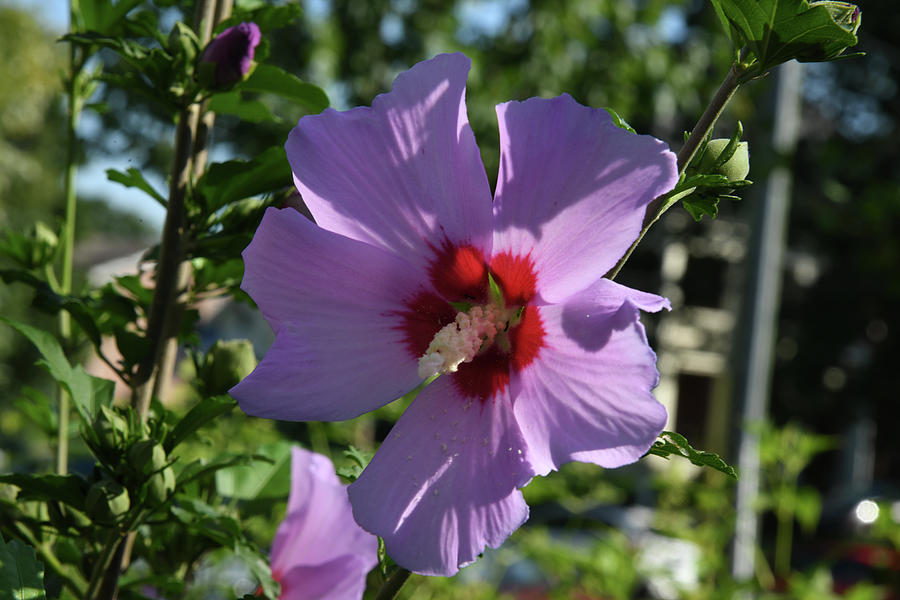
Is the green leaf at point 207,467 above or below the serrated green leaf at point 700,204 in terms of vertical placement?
below

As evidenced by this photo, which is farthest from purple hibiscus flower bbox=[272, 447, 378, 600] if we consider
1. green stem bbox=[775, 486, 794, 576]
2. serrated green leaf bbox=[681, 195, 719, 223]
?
green stem bbox=[775, 486, 794, 576]

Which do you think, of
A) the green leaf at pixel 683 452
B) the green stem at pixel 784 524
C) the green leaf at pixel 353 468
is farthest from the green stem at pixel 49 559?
the green stem at pixel 784 524

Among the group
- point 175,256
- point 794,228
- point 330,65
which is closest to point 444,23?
point 330,65

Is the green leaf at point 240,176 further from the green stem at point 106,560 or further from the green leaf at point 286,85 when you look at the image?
the green stem at point 106,560

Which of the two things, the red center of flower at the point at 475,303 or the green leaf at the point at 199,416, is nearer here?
the red center of flower at the point at 475,303

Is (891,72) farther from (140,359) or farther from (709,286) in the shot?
(140,359)

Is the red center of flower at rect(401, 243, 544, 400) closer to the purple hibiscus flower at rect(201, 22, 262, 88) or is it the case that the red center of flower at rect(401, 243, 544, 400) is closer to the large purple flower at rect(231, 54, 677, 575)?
the large purple flower at rect(231, 54, 677, 575)
